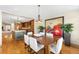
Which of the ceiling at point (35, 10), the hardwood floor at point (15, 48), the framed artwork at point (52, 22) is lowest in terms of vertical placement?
the hardwood floor at point (15, 48)

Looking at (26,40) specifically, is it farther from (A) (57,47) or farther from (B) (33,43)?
(A) (57,47)

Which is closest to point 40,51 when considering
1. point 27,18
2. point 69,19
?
point 27,18

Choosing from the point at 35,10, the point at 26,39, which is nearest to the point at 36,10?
the point at 35,10

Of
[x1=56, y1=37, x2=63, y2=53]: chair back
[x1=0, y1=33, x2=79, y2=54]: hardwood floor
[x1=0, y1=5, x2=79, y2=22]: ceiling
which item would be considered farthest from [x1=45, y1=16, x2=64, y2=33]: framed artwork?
[x1=0, y1=33, x2=79, y2=54]: hardwood floor

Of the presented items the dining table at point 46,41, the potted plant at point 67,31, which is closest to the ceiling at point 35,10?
the potted plant at point 67,31

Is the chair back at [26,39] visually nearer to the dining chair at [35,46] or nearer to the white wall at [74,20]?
the dining chair at [35,46]

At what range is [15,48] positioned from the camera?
1.83 m

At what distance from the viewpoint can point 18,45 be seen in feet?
5.98

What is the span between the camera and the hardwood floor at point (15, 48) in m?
1.81

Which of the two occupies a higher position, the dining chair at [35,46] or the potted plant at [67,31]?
the potted plant at [67,31]

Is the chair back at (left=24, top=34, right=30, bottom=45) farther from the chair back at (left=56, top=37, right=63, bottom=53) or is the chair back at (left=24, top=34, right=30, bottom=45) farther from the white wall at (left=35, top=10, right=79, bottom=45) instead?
the white wall at (left=35, top=10, right=79, bottom=45)
